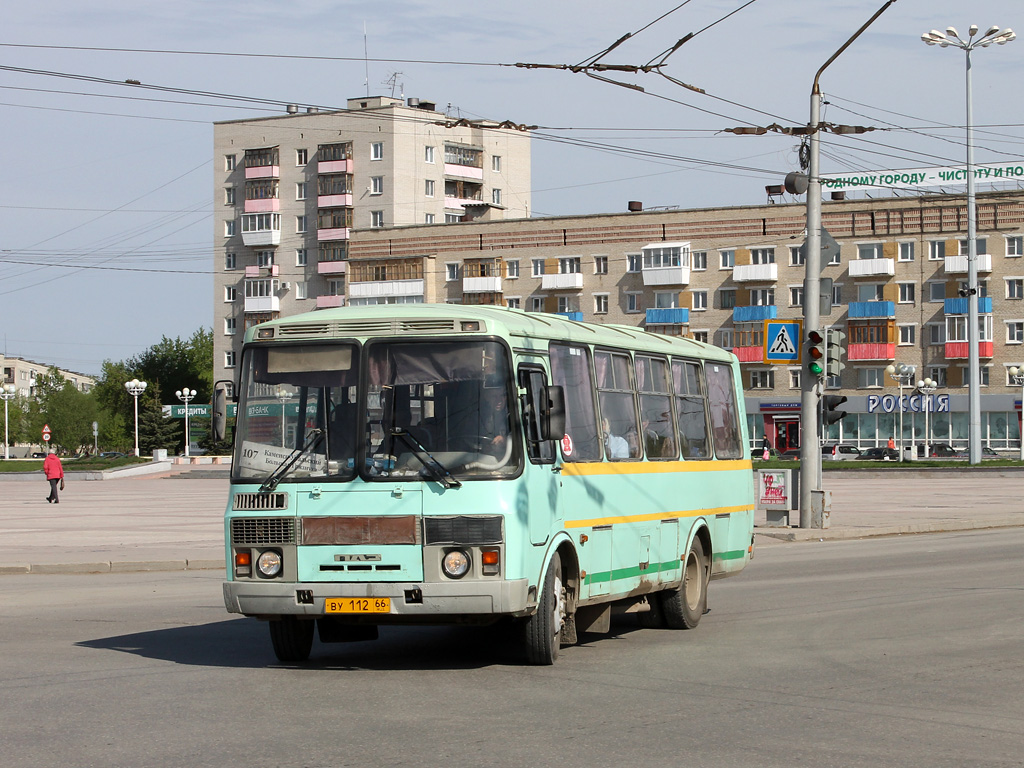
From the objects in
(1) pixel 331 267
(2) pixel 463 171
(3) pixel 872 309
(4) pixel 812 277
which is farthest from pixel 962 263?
(4) pixel 812 277

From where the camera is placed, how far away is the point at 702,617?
13.4 meters

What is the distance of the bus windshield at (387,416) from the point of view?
9.57 metres

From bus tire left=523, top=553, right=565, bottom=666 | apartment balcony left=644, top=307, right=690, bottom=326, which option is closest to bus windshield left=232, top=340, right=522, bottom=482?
bus tire left=523, top=553, right=565, bottom=666

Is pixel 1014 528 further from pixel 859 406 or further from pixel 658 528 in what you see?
pixel 859 406

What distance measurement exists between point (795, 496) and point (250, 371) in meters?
18.6

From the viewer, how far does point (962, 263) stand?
82.9 metres

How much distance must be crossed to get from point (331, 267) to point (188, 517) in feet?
243

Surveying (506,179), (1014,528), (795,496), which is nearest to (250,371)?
(795,496)

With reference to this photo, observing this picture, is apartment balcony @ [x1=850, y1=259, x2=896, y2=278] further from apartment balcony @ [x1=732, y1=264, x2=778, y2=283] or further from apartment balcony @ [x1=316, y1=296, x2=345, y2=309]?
apartment balcony @ [x1=316, y1=296, x2=345, y2=309]

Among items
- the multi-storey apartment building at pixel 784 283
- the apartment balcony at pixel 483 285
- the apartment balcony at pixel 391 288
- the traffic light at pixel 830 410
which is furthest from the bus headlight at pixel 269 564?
the apartment balcony at pixel 391 288

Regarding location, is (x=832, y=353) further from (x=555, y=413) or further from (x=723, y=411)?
(x=555, y=413)

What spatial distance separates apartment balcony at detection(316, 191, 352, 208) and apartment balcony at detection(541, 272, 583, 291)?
18375mm

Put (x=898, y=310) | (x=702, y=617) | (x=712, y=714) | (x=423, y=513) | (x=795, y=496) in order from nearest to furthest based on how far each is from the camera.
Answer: (x=712, y=714) < (x=423, y=513) < (x=702, y=617) < (x=795, y=496) < (x=898, y=310)

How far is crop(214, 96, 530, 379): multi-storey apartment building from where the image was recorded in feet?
340
